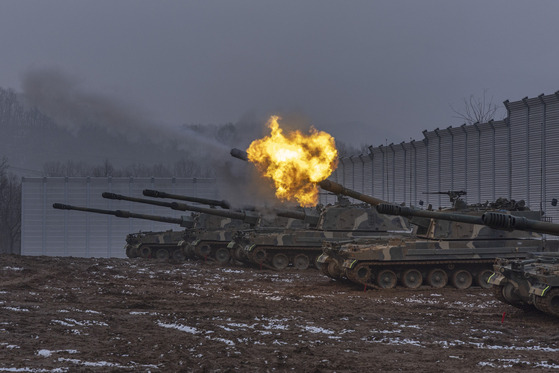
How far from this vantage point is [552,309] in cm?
1526

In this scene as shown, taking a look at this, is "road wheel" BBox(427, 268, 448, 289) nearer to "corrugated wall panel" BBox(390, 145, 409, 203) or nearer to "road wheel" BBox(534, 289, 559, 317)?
"road wheel" BBox(534, 289, 559, 317)

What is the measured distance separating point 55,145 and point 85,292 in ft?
532

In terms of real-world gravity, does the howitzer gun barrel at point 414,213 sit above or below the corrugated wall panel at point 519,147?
below

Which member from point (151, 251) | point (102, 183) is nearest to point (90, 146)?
point (102, 183)

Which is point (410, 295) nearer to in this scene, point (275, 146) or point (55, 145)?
point (275, 146)

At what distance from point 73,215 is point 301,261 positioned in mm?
25400

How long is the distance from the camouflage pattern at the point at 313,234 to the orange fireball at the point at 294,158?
795 cm


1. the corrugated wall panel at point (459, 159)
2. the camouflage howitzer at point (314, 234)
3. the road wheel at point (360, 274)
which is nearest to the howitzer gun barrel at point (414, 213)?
the road wheel at point (360, 274)

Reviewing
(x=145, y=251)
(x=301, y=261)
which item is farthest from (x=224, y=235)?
(x=145, y=251)

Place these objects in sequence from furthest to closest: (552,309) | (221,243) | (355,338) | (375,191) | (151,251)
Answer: (375,191) → (151,251) → (221,243) → (552,309) → (355,338)

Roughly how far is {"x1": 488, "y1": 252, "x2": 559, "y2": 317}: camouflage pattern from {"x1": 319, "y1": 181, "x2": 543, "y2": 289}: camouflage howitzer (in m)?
5.05

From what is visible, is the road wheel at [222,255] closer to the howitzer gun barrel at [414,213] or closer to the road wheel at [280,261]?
the road wheel at [280,261]

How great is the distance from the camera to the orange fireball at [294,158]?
2059 centimetres

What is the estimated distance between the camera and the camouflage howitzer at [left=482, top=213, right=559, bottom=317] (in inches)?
568
